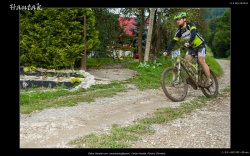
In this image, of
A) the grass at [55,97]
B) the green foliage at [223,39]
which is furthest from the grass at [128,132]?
the green foliage at [223,39]

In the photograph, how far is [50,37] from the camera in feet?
39.4

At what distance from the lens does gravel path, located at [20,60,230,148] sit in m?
4.47

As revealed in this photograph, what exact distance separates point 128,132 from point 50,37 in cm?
813

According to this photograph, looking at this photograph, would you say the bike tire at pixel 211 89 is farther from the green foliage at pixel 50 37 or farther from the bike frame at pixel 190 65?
the green foliage at pixel 50 37

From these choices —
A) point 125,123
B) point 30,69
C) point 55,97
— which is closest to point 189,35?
point 125,123

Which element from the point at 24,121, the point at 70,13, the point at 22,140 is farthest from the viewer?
the point at 70,13

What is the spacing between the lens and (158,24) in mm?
18406

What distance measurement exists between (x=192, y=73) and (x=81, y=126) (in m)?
3.52

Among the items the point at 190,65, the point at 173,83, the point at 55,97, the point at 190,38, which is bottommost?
the point at 55,97

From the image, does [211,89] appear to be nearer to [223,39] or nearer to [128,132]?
[128,132]

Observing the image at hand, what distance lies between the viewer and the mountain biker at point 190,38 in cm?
702

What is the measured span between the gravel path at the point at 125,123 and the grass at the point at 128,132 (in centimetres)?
13
